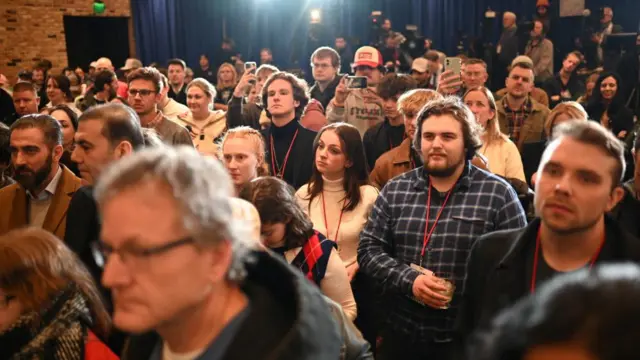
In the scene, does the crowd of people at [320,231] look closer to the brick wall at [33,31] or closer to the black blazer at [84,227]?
the black blazer at [84,227]

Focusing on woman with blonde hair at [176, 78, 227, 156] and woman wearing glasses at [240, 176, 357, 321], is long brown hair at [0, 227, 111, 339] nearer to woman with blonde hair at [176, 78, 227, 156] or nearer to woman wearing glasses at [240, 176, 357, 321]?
woman wearing glasses at [240, 176, 357, 321]

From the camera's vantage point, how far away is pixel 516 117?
4.71m

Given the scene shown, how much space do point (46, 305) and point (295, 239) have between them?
1085 millimetres

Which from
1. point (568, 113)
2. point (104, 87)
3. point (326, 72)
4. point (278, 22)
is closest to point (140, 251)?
point (568, 113)

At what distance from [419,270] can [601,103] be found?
386cm

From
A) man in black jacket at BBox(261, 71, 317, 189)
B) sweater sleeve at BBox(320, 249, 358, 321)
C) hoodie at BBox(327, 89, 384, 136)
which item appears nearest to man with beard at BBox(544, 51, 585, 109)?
hoodie at BBox(327, 89, 384, 136)

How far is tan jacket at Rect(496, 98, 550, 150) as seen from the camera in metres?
4.56

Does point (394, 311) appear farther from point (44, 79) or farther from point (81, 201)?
point (44, 79)

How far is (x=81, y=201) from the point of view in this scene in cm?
238

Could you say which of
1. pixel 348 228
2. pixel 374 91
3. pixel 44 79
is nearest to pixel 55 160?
pixel 348 228

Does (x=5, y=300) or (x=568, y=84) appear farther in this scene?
(x=568, y=84)

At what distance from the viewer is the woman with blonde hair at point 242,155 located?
3.26 metres

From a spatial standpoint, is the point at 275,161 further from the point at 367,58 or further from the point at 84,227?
the point at 367,58

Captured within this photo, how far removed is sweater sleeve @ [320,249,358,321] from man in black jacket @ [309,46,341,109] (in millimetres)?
3003
